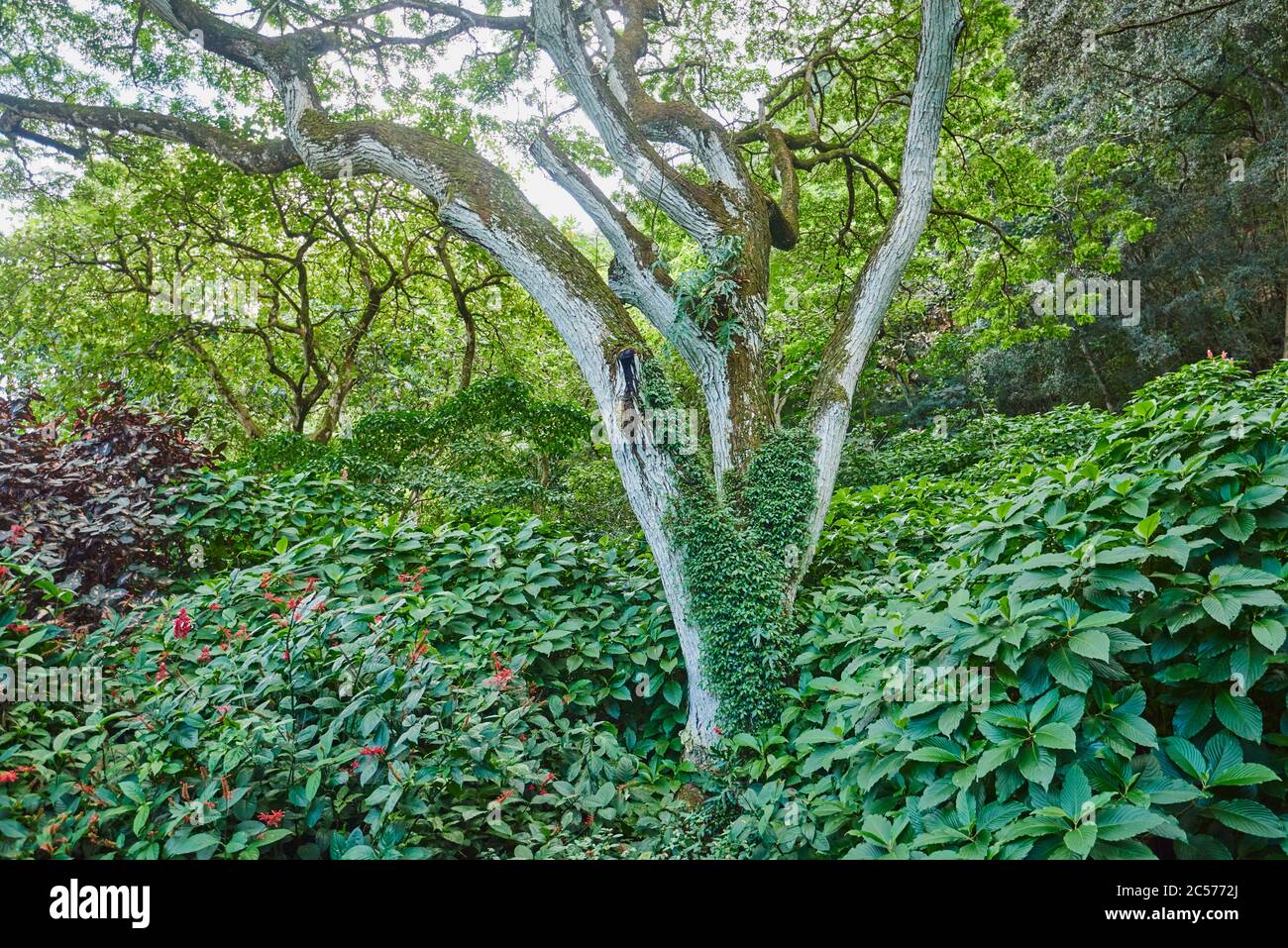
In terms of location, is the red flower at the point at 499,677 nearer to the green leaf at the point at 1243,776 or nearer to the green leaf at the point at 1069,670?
the green leaf at the point at 1069,670

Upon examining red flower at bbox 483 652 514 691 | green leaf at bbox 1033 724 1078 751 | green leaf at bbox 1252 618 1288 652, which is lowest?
red flower at bbox 483 652 514 691

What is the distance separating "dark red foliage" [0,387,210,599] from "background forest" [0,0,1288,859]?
1.0 inches

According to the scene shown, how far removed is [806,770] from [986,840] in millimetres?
914

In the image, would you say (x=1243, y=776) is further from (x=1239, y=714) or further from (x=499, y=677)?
(x=499, y=677)

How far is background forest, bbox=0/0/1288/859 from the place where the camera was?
6.52 ft

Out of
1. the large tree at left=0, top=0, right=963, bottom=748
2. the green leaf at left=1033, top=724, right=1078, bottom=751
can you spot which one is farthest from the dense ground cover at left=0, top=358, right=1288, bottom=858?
the large tree at left=0, top=0, right=963, bottom=748

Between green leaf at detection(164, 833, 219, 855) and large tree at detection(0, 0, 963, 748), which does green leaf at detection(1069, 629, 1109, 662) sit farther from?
green leaf at detection(164, 833, 219, 855)

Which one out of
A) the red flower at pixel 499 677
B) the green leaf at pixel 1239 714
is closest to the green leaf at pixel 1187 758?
the green leaf at pixel 1239 714

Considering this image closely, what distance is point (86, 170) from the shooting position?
7.87 meters

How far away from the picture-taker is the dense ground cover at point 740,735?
1896mm

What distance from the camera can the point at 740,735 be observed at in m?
3.25

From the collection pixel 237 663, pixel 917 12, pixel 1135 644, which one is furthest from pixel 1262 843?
pixel 917 12

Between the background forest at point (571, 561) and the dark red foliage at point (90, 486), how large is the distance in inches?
1.0
